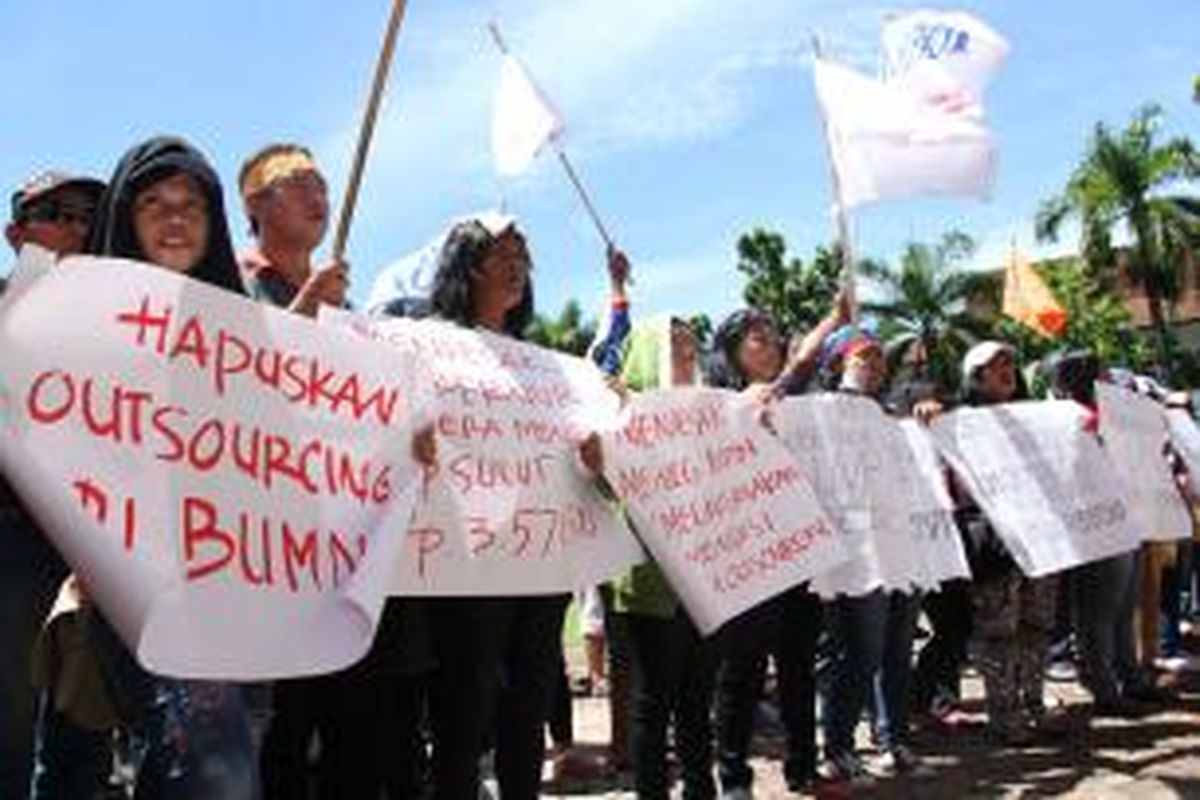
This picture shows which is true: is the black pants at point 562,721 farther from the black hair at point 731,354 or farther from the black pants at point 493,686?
the black pants at point 493,686

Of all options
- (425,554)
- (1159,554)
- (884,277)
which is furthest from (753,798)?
(884,277)

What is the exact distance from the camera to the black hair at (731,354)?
6.41m

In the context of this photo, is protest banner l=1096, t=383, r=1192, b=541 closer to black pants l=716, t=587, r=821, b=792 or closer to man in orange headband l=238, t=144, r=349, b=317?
black pants l=716, t=587, r=821, b=792

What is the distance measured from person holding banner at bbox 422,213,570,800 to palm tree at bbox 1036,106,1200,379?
47.4 m

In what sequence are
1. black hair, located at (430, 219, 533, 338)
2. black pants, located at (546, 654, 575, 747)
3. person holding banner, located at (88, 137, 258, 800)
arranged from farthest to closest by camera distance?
black pants, located at (546, 654, 575, 747) → black hair, located at (430, 219, 533, 338) → person holding banner, located at (88, 137, 258, 800)

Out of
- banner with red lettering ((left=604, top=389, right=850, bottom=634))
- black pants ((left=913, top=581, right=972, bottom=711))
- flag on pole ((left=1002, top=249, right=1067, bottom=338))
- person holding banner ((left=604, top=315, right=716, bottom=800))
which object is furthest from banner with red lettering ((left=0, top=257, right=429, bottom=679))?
flag on pole ((left=1002, top=249, right=1067, bottom=338))

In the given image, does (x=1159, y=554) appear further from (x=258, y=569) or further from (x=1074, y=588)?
(x=258, y=569)

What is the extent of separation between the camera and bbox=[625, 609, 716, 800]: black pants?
539 cm

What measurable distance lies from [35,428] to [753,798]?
3.72m

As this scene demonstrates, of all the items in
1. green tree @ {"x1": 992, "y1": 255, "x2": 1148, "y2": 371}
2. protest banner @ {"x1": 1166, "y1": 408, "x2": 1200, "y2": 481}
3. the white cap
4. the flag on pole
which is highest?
green tree @ {"x1": 992, "y1": 255, "x2": 1148, "y2": 371}

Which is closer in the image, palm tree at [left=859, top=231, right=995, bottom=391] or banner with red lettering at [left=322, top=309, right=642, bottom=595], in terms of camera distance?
banner with red lettering at [left=322, top=309, right=642, bottom=595]

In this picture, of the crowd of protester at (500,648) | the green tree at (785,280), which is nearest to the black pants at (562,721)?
the crowd of protester at (500,648)

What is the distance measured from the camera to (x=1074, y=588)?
27.2 ft

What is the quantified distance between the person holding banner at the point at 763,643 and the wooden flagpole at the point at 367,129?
2076 mm
